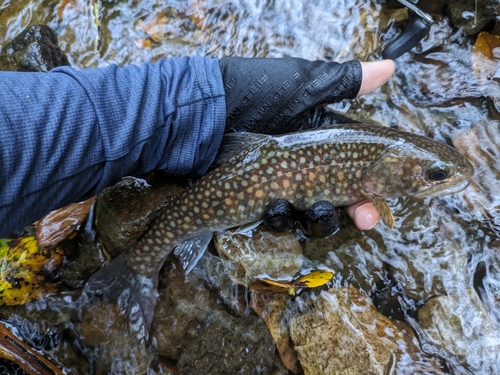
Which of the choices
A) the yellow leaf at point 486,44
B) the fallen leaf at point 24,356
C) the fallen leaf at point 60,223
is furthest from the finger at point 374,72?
the fallen leaf at point 24,356

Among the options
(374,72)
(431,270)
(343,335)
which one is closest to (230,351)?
(343,335)

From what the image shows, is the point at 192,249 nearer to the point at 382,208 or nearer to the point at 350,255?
the point at 350,255

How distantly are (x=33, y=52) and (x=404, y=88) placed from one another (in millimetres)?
3868

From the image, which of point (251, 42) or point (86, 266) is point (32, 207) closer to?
point (86, 266)

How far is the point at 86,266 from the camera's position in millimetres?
3619

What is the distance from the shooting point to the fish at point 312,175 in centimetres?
305

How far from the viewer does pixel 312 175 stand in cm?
312

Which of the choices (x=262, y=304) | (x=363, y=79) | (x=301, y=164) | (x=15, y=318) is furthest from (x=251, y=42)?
(x=15, y=318)

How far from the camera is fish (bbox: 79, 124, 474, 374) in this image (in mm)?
3047

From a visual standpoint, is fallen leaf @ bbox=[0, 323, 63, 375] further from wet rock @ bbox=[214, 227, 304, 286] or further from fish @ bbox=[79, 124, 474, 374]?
wet rock @ bbox=[214, 227, 304, 286]

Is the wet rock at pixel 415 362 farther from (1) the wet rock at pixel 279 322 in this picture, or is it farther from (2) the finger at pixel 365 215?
(2) the finger at pixel 365 215

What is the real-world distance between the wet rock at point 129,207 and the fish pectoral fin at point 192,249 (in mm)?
386

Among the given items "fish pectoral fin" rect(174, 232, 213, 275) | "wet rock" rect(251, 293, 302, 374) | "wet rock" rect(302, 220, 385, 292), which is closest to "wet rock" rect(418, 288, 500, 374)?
"wet rock" rect(302, 220, 385, 292)

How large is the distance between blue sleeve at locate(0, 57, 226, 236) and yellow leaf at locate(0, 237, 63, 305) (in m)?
0.89
